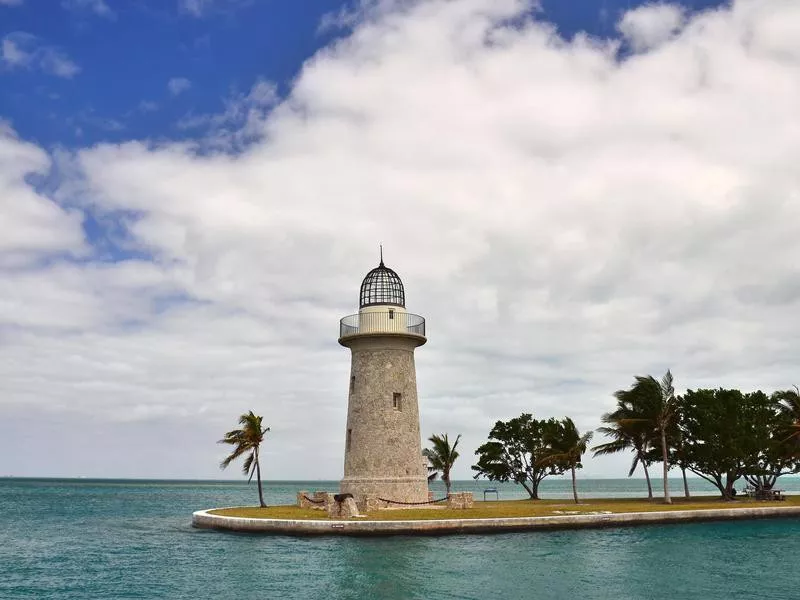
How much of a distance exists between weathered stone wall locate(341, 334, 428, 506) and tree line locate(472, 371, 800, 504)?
55.4 ft

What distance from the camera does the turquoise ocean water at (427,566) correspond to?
76.9 ft

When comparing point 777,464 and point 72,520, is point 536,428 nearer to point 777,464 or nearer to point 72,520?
point 777,464

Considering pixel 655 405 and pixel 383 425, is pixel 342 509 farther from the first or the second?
pixel 655 405

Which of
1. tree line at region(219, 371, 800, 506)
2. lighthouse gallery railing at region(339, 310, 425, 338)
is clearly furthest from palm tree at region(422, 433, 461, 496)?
lighthouse gallery railing at region(339, 310, 425, 338)

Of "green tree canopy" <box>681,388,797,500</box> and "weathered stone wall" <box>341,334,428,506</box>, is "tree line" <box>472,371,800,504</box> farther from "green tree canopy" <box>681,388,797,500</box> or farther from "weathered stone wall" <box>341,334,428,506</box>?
"weathered stone wall" <box>341,334,428,506</box>

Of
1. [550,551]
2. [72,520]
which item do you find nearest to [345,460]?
[550,551]

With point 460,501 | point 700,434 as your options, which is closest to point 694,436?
point 700,434

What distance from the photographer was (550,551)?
30422 millimetres

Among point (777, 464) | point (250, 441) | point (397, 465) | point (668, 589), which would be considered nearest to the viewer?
point (668, 589)

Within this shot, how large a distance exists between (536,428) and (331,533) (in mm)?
30738

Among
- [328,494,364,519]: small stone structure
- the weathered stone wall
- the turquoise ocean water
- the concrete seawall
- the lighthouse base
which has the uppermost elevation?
the weathered stone wall

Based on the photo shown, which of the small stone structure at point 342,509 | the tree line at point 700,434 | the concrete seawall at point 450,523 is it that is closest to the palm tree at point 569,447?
the tree line at point 700,434

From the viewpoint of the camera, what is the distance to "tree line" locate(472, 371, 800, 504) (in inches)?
2040

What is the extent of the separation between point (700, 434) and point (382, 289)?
26.6 meters
